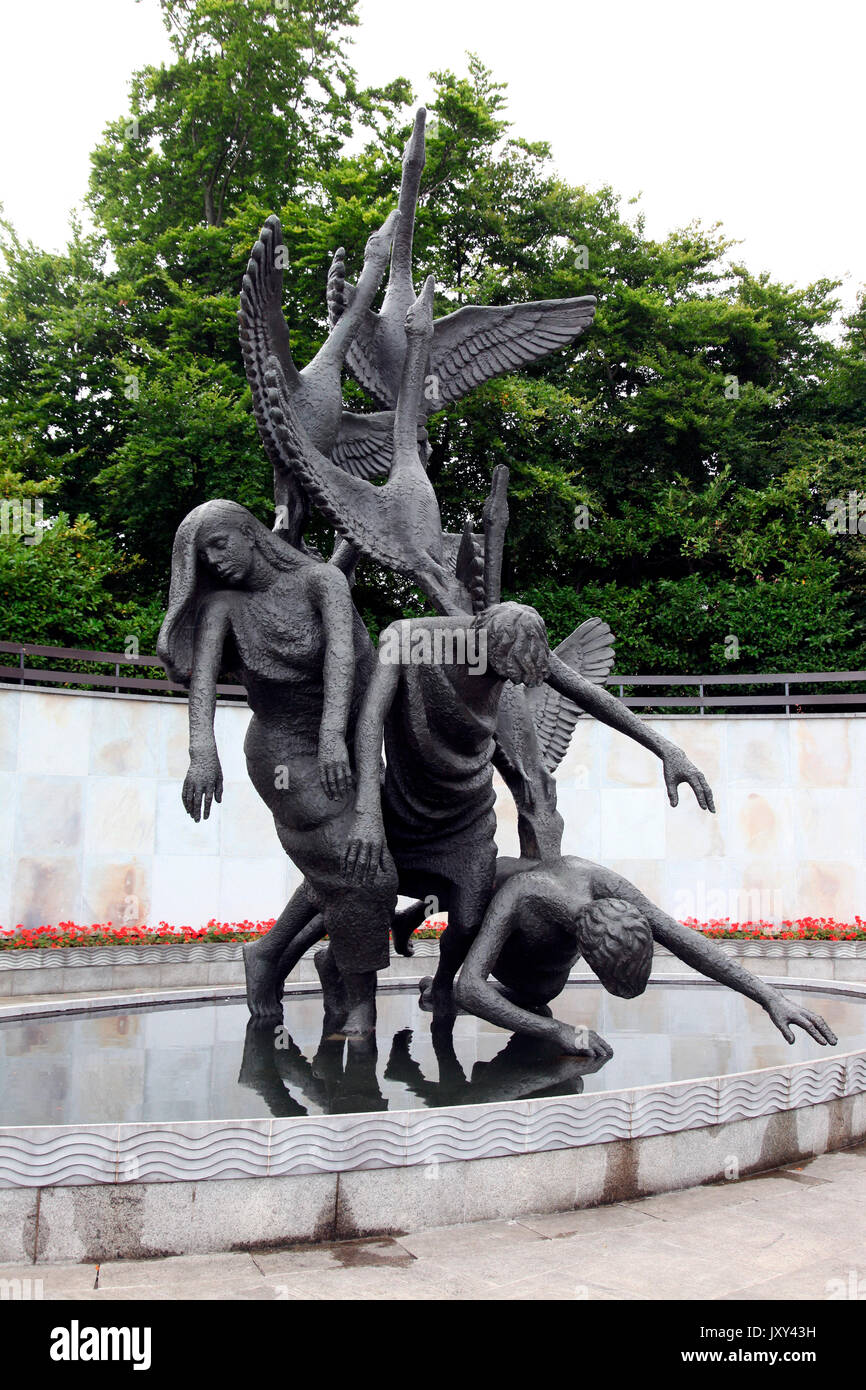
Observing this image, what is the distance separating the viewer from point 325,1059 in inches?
231

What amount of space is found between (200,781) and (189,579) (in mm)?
1103

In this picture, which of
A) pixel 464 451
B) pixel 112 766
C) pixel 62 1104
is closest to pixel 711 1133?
pixel 62 1104

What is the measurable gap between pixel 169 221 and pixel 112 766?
14285 millimetres

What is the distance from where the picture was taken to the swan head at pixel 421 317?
702 centimetres

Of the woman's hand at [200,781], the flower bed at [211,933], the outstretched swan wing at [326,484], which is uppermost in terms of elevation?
the outstretched swan wing at [326,484]

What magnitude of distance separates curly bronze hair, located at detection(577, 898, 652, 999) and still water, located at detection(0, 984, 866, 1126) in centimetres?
50

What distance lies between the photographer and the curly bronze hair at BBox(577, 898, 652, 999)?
530cm

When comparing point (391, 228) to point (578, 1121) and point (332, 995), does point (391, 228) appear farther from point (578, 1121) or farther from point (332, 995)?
point (578, 1121)

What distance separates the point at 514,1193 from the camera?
14.7ft

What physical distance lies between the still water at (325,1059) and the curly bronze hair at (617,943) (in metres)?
0.50
